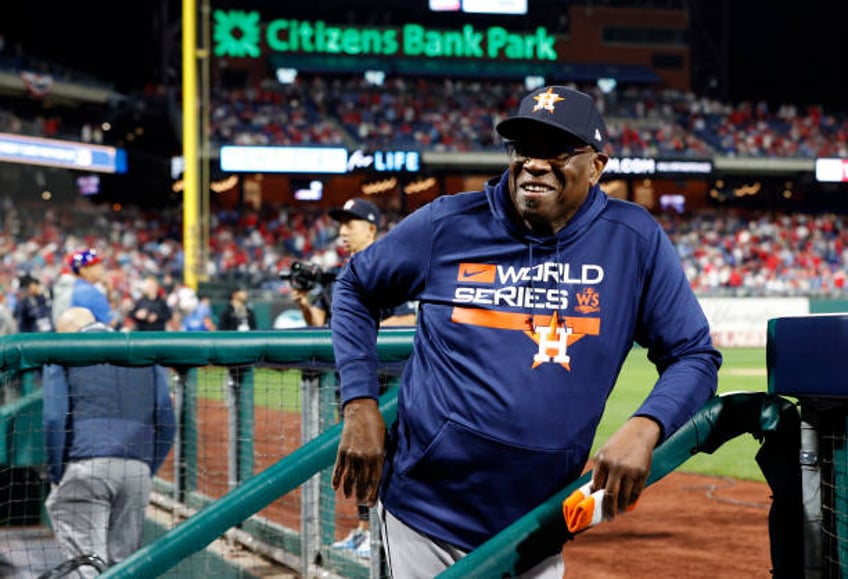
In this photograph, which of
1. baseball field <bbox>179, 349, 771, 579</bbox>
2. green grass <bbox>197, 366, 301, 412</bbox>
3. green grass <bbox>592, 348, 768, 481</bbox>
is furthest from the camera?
green grass <bbox>592, 348, 768, 481</bbox>

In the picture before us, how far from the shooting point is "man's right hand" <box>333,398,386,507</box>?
228 centimetres

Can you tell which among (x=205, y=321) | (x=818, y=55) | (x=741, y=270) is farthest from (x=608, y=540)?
(x=818, y=55)

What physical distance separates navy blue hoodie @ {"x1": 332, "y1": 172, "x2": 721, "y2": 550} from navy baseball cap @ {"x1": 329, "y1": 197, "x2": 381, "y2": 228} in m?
3.54

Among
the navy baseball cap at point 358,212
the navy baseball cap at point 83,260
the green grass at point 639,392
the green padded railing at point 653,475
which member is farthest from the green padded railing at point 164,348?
the navy baseball cap at point 83,260

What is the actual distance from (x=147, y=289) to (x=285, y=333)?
11.3 metres

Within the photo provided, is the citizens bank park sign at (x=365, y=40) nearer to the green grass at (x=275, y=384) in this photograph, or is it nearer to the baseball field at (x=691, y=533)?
the baseball field at (x=691, y=533)

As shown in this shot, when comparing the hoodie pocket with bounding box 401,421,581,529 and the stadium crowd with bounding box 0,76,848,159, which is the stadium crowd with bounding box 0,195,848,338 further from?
the hoodie pocket with bounding box 401,421,581,529

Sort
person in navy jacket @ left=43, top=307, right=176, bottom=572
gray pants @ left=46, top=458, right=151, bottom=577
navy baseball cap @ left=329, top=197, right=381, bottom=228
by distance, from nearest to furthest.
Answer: person in navy jacket @ left=43, top=307, right=176, bottom=572
gray pants @ left=46, top=458, right=151, bottom=577
navy baseball cap @ left=329, top=197, right=381, bottom=228

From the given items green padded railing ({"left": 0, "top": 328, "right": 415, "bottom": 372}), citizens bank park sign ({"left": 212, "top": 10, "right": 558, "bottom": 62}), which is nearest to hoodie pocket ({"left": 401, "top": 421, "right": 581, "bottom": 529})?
green padded railing ({"left": 0, "top": 328, "right": 415, "bottom": 372})

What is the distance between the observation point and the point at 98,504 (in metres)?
4.52

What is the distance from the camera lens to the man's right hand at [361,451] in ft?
7.48

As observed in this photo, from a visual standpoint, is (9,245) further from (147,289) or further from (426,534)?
(426,534)

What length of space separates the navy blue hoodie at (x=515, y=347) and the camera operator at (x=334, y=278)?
7.33ft

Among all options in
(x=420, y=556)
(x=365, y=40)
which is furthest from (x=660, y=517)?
(x=365, y=40)
